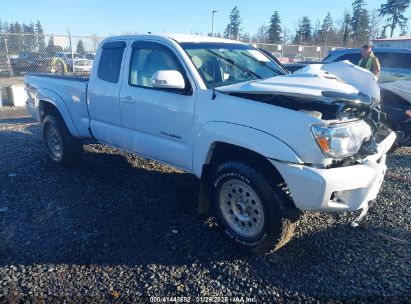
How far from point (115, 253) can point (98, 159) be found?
10.1 ft

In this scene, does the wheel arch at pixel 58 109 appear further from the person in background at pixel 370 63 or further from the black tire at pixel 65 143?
the person in background at pixel 370 63

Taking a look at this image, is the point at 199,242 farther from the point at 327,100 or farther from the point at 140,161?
the point at 140,161

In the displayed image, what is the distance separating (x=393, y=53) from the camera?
31.0ft

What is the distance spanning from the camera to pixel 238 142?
317cm

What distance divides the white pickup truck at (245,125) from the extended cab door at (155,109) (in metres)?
0.01

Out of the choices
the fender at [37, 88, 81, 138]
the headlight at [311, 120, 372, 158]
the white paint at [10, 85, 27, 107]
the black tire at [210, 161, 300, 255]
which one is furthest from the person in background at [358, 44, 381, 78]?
the white paint at [10, 85, 27, 107]

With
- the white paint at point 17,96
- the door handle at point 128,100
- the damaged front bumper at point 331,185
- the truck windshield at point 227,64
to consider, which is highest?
the truck windshield at point 227,64

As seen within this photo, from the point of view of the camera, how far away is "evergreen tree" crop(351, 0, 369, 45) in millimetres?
59312

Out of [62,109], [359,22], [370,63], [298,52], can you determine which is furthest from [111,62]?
[359,22]

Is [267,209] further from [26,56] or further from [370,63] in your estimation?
[26,56]

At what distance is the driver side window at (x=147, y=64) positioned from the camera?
4027 mm

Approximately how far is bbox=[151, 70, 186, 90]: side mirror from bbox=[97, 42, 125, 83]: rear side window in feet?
3.96

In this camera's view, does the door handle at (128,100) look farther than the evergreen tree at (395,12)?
No

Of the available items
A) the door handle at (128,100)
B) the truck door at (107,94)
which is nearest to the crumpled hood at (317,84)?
the door handle at (128,100)
